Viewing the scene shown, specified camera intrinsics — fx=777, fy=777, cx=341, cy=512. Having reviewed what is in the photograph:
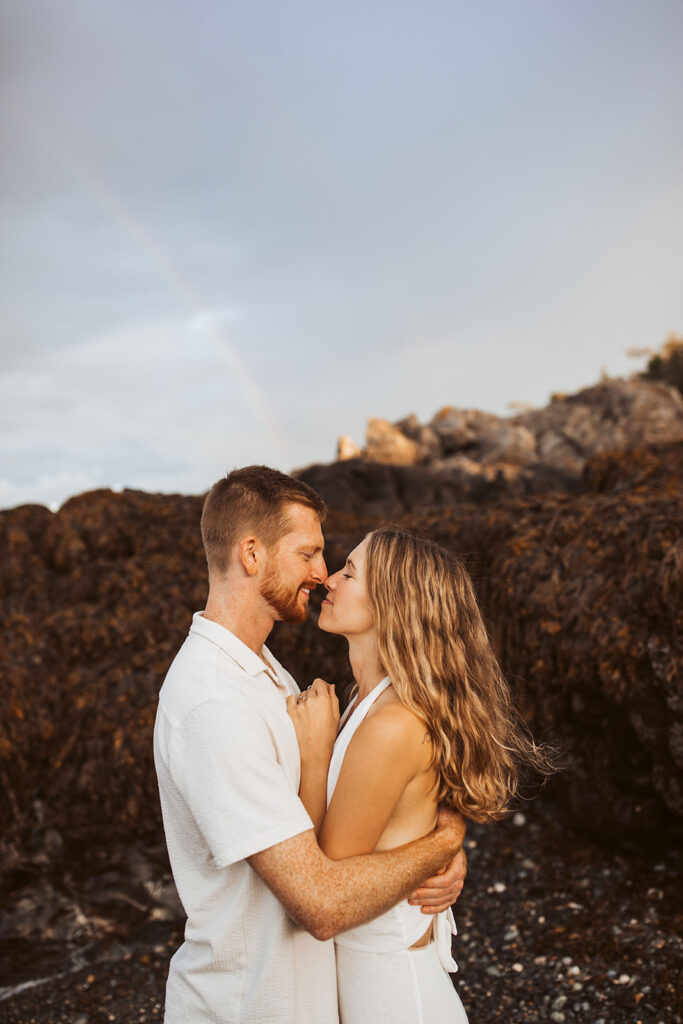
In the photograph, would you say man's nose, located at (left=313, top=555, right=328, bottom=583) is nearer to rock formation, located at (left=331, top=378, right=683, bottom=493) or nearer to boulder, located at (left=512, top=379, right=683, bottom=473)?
rock formation, located at (left=331, top=378, right=683, bottom=493)

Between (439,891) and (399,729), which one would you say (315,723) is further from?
(439,891)

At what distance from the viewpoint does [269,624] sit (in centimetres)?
296

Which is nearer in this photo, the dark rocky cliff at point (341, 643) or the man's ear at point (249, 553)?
the man's ear at point (249, 553)

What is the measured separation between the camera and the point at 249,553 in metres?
2.89

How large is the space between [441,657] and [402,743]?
381 millimetres

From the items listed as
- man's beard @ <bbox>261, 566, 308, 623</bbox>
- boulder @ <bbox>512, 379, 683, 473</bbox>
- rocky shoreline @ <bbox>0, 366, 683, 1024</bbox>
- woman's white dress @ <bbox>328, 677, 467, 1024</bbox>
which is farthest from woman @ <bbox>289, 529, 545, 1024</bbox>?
boulder @ <bbox>512, 379, 683, 473</bbox>

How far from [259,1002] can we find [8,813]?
485 centimetres

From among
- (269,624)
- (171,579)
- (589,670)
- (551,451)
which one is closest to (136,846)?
(171,579)

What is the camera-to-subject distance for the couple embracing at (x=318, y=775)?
90.0 inches

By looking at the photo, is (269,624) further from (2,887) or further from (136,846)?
(2,887)

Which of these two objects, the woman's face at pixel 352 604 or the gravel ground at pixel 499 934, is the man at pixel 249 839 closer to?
the woman's face at pixel 352 604

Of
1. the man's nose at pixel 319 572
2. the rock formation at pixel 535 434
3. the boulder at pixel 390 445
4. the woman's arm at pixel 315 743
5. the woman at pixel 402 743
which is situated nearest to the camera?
the woman at pixel 402 743

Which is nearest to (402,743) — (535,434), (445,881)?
(445,881)

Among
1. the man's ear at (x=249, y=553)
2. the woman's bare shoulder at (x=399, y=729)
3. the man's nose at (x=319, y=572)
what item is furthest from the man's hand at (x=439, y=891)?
the man's ear at (x=249, y=553)
